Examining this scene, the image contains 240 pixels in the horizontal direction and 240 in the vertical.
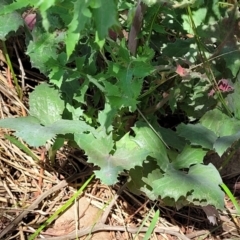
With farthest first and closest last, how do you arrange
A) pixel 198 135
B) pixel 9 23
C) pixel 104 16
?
pixel 9 23, pixel 198 135, pixel 104 16

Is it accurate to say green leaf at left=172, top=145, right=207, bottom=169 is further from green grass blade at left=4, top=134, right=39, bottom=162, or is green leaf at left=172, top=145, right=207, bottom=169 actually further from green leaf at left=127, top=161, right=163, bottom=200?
green grass blade at left=4, top=134, right=39, bottom=162

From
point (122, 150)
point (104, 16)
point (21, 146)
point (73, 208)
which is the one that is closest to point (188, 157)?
point (122, 150)

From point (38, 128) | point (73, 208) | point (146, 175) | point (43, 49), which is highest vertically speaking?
point (43, 49)

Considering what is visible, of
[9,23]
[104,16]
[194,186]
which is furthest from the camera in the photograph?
[9,23]

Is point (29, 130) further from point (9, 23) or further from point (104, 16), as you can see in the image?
point (104, 16)

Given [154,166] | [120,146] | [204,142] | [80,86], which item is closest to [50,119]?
[80,86]

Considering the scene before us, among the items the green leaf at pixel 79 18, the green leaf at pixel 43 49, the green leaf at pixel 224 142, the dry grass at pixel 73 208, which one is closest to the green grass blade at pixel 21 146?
the dry grass at pixel 73 208
